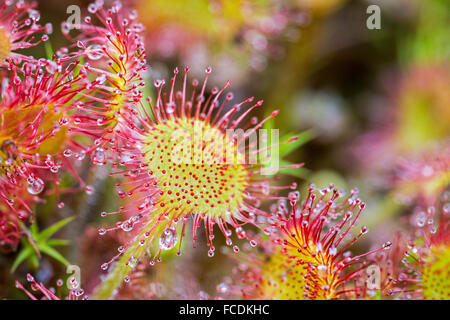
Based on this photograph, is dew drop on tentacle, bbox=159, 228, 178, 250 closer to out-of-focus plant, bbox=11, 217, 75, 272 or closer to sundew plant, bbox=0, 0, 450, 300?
sundew plant, bbox=0, 0, 450, 300

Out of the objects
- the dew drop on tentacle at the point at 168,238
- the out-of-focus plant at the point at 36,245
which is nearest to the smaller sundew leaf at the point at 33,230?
the out-of-focus plant at the point at 36,245

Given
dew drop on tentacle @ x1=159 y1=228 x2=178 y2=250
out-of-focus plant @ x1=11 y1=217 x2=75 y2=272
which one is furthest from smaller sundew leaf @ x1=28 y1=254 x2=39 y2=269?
dew drop on tentacle @ x1=159 y1=228 x2=178 y2=250

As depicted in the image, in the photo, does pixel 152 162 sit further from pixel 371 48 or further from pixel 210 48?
pixel 371 48

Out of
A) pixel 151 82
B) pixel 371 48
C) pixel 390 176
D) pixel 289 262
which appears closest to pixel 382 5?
pixel 371 48

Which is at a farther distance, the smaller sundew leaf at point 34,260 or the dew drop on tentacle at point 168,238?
the smaller sundew leaf at point 34,260

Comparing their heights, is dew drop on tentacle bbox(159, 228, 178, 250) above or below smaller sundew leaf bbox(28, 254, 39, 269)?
above

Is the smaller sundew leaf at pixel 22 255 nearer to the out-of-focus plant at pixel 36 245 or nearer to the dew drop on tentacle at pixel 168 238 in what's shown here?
the out-of-focus plant at pixel 36 245

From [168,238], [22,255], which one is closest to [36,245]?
[22,255]

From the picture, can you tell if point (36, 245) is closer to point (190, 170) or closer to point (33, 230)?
point (33, 230)
